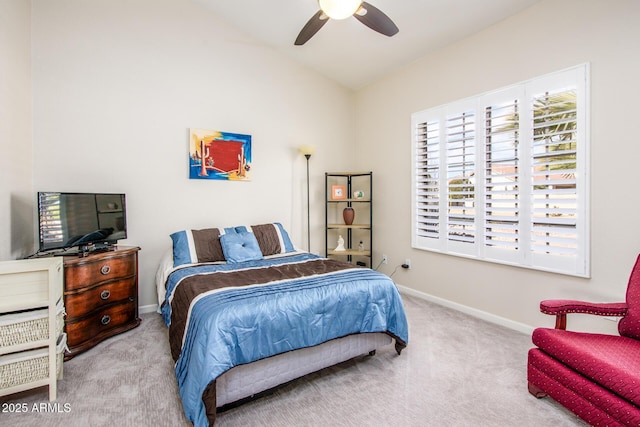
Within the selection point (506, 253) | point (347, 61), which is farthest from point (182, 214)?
point (506, 253)

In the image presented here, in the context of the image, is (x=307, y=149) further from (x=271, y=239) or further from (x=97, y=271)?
(x=97, y=271)

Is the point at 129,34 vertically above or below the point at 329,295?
above

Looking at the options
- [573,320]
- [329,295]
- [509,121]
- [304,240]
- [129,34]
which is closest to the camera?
[329,295]

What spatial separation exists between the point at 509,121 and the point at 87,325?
4.31m

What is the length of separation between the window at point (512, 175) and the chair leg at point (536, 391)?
1135 mm

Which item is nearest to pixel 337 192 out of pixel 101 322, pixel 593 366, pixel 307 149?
pixel 307 149

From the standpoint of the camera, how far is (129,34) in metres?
3.31

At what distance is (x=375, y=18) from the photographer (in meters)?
2.31

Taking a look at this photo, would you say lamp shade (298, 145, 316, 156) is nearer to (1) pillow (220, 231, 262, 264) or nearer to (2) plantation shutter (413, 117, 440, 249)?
(2) plantation shutter (413, 117, 440, 249)

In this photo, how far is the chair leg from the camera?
193 cm

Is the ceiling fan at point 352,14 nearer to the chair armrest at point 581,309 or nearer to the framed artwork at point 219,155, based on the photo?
the framed artwork at point 219,155

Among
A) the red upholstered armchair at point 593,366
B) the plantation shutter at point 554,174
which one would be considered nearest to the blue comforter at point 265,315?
the red upholstered armchair at point 593,366

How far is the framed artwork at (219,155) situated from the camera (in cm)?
368

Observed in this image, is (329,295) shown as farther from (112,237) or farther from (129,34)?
(129,34)
